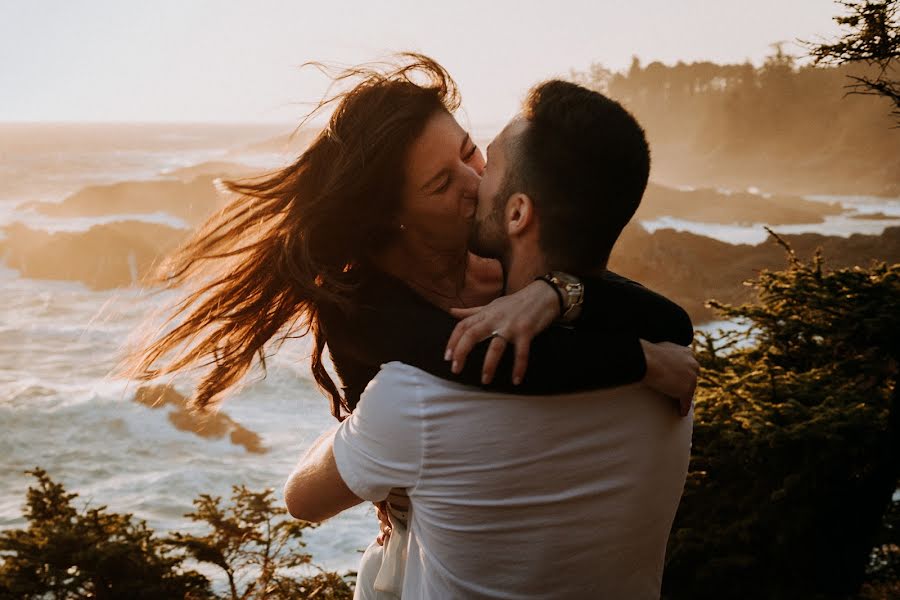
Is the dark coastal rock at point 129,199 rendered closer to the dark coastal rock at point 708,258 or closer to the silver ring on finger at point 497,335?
the dark coastal rock at point 708,258

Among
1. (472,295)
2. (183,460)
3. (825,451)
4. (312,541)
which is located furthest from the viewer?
(183,460)

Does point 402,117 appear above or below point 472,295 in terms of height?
above

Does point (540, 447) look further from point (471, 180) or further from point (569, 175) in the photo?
point (471, 180)

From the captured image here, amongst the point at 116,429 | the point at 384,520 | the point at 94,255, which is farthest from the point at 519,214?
the point at 94,255

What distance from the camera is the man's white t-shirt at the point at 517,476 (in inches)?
52.6

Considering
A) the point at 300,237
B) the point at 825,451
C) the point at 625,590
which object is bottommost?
the point at 825,451

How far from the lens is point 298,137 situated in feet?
8.83

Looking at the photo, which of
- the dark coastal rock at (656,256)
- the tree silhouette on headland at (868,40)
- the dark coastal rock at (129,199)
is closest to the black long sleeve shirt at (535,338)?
the tree silhouette on headland at (868,40)

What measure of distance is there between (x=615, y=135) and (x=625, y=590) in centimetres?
93

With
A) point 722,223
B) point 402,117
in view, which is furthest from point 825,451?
point 722,223

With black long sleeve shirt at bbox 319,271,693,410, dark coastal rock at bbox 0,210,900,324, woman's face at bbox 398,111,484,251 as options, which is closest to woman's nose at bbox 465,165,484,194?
woman's face at bbox 398,111,484,251

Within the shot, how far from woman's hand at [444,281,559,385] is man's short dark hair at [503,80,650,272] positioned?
13 centimetres

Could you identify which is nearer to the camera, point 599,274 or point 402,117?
point 599,274

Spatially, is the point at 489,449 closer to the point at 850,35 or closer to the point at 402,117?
the point at 402,117
